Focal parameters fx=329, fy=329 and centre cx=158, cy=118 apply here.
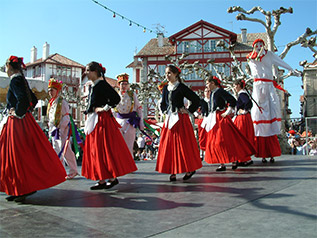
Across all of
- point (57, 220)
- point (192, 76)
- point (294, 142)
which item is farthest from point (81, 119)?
point (57, 220)

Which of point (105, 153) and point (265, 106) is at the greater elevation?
point (265, 106)

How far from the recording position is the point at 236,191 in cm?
414

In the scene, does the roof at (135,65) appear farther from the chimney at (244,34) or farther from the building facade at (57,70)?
the chimney at (244,34)

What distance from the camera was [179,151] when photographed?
5.14 m

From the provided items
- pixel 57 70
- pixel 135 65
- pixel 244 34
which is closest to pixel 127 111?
pixel 244 34

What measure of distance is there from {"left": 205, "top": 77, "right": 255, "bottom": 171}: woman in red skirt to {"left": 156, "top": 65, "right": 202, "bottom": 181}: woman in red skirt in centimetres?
118

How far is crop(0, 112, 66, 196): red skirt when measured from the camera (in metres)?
3.77

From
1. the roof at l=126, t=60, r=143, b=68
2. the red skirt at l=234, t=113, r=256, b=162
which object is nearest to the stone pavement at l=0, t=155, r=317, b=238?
the red skirt at l=234, t=113, r=256, b=162

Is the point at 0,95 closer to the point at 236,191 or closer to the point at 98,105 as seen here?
the point at 98,105

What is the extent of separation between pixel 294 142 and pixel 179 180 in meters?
8.35

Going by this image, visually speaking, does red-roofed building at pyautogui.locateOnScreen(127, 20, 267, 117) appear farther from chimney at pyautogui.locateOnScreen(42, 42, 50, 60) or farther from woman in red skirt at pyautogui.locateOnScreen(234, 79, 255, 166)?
woman in red skirt at pyautogui.locateOnScreen(234, 79, 255, 166)

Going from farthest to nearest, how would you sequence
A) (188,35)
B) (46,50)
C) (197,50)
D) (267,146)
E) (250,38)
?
(46,50) < (250,38) < (188,35) < (197,50) < (267,146)

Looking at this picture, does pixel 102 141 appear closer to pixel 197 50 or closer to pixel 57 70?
pixel 197 50

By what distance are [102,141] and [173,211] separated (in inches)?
67.7
